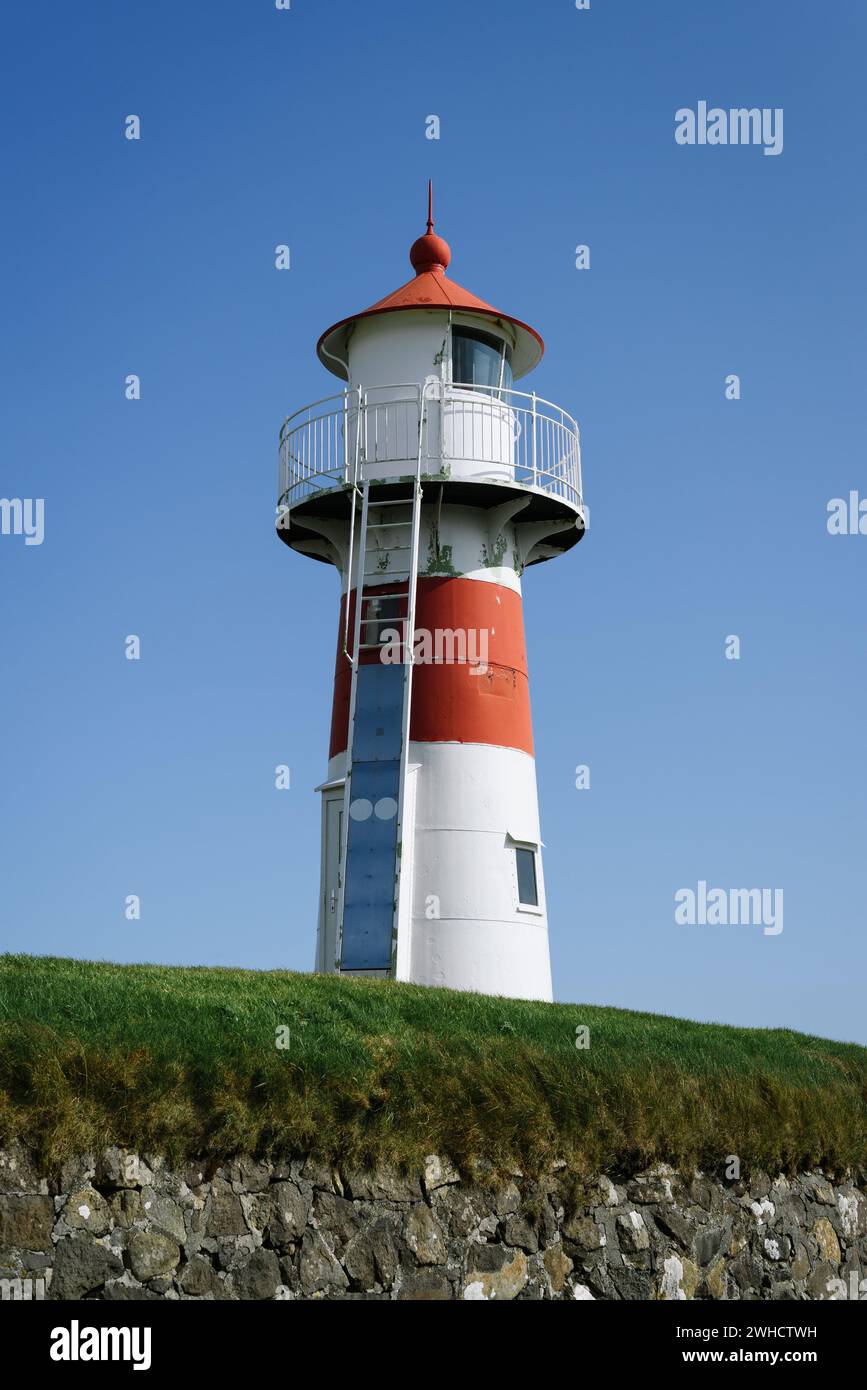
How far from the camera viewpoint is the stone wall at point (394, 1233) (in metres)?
11.6

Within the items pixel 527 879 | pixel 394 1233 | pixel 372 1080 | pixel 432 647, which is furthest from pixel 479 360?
pixel 394 1233

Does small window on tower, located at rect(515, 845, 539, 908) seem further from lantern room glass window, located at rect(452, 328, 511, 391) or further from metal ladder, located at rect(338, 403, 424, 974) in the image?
lantern room glass window, located at rect(452, 328, 511, 391)

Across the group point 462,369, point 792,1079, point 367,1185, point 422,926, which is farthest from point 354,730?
point 367,1185

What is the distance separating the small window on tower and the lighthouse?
32 mm

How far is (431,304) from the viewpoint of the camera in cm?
2175

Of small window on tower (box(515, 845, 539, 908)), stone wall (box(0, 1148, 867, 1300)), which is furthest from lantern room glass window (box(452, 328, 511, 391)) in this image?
stone wall (box(0, 1148, 867, 1300))

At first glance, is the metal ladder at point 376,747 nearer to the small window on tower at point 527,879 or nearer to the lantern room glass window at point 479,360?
the lantern room glass window at point 479,360

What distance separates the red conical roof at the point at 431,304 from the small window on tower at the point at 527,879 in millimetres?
7399

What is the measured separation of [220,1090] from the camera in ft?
41.3

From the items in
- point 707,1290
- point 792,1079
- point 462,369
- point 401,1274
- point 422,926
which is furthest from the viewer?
point 462,369
